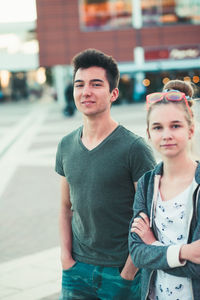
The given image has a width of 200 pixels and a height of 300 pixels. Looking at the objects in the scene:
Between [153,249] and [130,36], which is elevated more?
[130,36]

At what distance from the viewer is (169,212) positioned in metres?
1.97

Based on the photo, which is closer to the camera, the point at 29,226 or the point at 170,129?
the point at 170,129

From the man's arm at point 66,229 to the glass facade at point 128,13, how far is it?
34757 mm

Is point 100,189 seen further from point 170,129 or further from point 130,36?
point 130,36

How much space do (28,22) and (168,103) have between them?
150 feet

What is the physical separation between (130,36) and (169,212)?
120 ft

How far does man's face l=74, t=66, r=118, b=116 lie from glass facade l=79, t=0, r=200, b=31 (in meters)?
34.8

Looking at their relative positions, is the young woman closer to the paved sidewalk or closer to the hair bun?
the hair bun

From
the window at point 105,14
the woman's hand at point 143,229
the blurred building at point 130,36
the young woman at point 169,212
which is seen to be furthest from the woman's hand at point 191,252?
the window at point 105,14

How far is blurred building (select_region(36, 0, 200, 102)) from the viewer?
119ft

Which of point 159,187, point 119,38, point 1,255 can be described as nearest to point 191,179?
point 159,187

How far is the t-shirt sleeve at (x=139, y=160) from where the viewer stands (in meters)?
2.39

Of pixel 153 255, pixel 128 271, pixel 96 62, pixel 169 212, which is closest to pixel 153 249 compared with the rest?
pixel 153 255

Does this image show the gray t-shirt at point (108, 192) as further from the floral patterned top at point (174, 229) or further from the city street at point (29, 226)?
the city street at point (29, 226)
